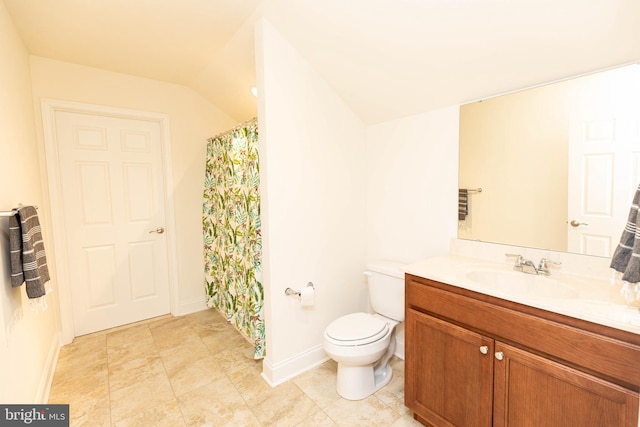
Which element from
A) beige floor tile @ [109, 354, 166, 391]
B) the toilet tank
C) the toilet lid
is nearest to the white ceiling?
the toilet tank

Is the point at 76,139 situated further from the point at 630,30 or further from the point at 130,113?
the point at 630,30

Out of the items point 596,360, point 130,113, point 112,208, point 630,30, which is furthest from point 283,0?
point 112,208

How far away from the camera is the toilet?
1760 mm

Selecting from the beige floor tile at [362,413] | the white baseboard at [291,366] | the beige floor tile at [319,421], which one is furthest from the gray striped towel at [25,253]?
the beige floor tile at [362,413]

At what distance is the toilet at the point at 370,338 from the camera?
176 cm

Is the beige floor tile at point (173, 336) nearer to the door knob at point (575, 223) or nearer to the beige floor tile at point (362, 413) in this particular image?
the beige floor tile at point (362, 413)

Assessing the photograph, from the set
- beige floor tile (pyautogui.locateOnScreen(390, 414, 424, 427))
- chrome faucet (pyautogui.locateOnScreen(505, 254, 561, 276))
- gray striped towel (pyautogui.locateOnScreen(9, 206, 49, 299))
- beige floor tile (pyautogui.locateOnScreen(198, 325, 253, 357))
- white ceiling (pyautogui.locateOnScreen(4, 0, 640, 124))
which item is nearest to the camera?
white ceiling (pyautogui.locateOnScreen(4, 0, 640, 124))

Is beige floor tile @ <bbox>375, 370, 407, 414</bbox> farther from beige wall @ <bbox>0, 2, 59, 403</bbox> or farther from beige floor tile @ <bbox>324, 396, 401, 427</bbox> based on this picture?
beige wall @ <bbox>0, 2, 59, 403</bbox>

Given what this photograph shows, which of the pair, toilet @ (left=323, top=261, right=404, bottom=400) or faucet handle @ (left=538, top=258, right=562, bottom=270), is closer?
faucet handle @ (left=538, top=258, right=562, bottom=270)

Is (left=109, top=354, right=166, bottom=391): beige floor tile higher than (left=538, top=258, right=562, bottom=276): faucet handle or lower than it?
lower

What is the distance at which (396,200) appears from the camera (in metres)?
2.29

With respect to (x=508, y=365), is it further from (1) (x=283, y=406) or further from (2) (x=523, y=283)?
(1) (x=283, y=406)

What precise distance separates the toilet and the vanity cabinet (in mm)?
235

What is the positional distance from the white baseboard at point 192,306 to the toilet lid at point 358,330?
1.89 m
